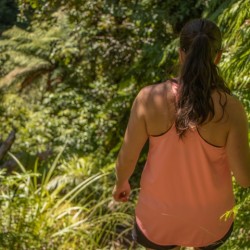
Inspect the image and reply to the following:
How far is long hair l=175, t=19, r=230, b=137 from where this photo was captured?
6.72ft

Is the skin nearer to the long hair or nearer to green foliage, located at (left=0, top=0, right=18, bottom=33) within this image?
the long hair

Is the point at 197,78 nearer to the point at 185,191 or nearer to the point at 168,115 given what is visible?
the point at 168,115

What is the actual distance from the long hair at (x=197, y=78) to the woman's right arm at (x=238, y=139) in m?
0.06

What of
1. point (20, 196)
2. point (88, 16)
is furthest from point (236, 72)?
point (88, 16)

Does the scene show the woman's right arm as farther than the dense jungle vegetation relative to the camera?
Result: No

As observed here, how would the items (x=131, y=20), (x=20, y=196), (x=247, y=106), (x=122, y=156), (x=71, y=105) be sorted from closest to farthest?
1. (x=122, y=156)
2. (x=247, y=106)
3. (x=20, y=196)
4. (x=131, y=20)
5. (x=71, y=105)

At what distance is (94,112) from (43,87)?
904 mm

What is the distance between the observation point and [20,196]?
4.03m

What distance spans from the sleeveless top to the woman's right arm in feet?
0.19

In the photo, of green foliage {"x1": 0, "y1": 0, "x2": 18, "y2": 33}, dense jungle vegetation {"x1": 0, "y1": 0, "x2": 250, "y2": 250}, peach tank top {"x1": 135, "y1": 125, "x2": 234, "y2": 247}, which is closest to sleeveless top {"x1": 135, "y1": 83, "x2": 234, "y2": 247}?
peach tank top {"x1": 135, "y1": 125, "x2": 234, "y2": 247}

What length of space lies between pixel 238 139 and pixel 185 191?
11.9 inches

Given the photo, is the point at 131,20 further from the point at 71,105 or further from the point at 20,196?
the point at 20,196

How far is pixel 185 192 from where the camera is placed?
2.20 meters

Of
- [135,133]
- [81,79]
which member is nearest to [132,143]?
[135,133]
